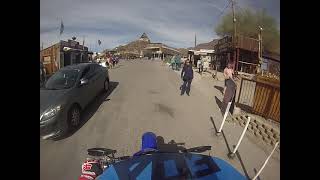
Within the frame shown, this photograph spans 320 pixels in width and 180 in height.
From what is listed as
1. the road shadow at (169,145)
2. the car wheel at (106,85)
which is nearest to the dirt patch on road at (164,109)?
the road shadow at (169,145)

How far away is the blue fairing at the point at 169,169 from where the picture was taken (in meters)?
2.99

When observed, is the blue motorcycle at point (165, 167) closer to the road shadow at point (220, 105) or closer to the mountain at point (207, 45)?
the road shadow at point (220, 105)

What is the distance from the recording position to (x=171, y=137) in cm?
416

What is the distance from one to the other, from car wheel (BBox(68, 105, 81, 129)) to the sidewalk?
1405 mm

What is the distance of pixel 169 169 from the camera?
3.06 metres

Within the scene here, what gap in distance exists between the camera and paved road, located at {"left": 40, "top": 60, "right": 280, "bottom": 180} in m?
3.88

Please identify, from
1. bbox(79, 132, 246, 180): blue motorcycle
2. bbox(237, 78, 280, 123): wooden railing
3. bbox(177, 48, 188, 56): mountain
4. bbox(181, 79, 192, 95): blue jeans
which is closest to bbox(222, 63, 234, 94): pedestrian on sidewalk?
bbox(237, 78, 280, 123): wooden railing

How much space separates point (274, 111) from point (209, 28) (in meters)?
1.39

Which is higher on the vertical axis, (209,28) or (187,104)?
(209,28)

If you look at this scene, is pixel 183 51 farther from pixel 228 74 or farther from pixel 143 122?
pixel 143 122

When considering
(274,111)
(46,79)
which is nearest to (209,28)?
(274,111)

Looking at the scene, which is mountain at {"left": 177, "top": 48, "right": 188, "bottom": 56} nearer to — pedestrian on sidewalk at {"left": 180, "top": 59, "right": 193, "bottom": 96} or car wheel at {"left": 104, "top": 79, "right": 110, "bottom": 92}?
pedestrian on sidewalk at {"left": 180, "top": 59, "right": 193, "bottom": 96}
